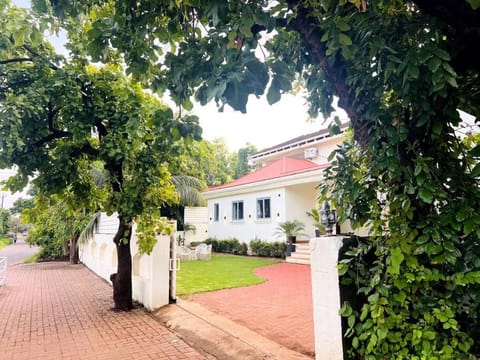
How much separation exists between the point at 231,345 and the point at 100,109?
190 inches

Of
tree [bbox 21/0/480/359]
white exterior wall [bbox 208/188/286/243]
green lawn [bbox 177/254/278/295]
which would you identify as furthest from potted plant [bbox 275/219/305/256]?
tree [bbox 21/0/480/359]

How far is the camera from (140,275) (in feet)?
25.1

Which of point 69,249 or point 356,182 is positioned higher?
point 356,182

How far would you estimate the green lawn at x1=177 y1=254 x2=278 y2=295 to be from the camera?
861cm

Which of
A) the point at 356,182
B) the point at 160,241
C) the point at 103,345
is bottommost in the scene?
the point at 103,345

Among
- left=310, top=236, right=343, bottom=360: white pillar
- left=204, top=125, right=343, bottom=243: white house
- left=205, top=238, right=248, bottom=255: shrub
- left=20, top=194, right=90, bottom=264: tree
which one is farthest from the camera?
left=205, top=238, right=248, bottom=255: shrub

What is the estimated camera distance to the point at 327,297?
3.21 meters

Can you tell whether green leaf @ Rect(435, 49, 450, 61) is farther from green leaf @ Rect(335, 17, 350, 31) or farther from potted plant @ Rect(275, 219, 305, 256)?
potted plant @ Rect(275, 219, 305, 256)

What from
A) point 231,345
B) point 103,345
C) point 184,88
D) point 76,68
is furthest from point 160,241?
point 184,88

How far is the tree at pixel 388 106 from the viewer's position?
7.50ft

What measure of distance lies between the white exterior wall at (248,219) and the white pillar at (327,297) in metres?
12.1

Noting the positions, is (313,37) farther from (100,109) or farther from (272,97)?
(100,109)

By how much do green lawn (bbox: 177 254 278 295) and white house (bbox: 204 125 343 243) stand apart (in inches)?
119

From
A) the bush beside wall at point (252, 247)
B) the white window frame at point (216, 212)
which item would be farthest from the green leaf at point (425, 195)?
the white window frame at point (216, 212)
